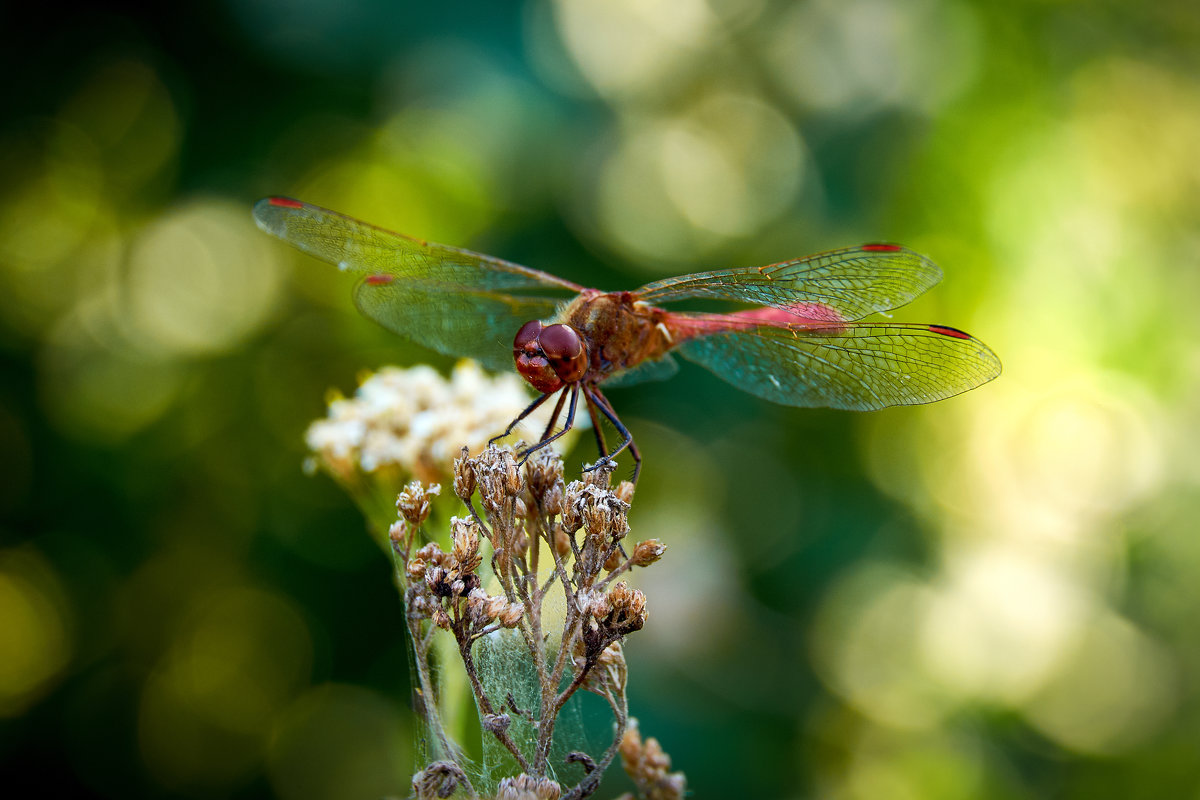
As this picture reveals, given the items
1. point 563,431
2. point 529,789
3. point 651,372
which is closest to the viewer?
point 529,789

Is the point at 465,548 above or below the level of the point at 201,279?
below

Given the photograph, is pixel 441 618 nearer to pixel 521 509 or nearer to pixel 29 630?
pixel 521 509

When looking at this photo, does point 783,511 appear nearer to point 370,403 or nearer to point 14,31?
point 370,403

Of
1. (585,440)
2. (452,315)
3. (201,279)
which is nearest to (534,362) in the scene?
(452,315)

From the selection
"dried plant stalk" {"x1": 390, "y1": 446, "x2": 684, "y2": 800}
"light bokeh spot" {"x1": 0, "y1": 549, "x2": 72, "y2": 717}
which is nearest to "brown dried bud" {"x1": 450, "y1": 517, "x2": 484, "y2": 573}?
"dried plant stalk" {"x1": 390, "y1": 446, "x2": 684, "y2": 800}

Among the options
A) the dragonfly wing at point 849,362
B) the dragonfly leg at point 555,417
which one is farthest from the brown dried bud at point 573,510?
the dragonfly wing at point 849,362

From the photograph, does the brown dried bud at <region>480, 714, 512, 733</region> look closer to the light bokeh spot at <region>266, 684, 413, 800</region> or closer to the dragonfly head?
the dragonfly head
